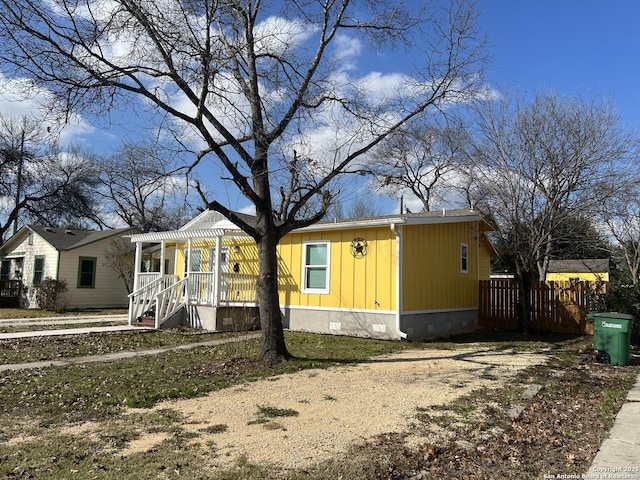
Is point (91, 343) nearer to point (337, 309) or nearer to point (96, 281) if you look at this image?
point (337, 309)

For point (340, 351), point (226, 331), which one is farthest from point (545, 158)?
point (226, 331)

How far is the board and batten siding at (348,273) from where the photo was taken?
12512 millimetres

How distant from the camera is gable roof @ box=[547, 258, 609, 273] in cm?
3747

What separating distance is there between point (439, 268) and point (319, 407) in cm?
896

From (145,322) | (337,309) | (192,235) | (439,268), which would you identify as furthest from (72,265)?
(439,268)

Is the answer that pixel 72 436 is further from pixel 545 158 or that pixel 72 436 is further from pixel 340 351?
pixel 545 158

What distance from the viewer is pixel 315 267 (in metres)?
13.9

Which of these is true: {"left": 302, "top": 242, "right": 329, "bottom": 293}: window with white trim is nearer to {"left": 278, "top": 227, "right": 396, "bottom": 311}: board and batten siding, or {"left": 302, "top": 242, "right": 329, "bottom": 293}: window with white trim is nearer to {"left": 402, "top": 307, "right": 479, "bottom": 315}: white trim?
{"left": 278, "top": 227, "right": 396, "bottom": 311}: board and batten siding

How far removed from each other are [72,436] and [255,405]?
2.02m

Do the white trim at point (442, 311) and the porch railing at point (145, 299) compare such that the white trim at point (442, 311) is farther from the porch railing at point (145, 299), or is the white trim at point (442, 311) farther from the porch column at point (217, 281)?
the porch railing at point (145, 299)

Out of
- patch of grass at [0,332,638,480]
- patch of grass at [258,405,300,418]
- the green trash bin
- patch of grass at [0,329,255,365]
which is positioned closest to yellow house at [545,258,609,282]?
the green trash bin

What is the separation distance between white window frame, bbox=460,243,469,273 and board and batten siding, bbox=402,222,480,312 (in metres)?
0.10

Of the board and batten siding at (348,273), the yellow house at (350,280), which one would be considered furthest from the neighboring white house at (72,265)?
the board and batten siding at (348,273)

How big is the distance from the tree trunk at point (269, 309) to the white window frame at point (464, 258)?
337 inches
